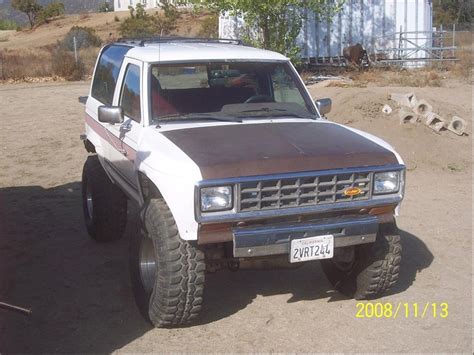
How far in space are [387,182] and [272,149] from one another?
2.99 ft

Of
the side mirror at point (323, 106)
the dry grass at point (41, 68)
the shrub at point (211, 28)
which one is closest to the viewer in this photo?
the side mirror at point (323, 106)

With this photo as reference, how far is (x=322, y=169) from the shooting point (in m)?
5.05

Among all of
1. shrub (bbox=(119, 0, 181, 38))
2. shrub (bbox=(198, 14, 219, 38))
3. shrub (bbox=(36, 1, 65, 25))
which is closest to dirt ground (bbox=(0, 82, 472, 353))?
shrub (bbox=(198, 14, 219, 38))

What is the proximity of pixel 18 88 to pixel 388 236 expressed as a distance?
19677mm

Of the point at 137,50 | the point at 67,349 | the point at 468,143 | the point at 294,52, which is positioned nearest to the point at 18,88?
the point at 294,52

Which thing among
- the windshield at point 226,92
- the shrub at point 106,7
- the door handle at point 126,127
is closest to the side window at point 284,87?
the windshield at point 226,92

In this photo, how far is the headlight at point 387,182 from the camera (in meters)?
5.30

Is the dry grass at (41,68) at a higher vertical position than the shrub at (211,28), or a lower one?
lower

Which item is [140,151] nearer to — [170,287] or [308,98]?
[170,287]

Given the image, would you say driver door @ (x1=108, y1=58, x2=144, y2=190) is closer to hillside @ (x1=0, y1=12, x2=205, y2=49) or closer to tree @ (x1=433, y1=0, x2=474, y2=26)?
hillside @ (x1=0, y1=12, x2=205, y2=49)

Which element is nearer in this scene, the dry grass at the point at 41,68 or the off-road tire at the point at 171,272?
the off-road tire at the point at 171,272

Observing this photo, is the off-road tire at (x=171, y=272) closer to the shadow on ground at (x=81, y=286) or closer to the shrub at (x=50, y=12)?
the shadow on ground at (x=81, y=286)

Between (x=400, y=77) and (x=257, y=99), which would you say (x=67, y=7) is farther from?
(x=257, y=99)
